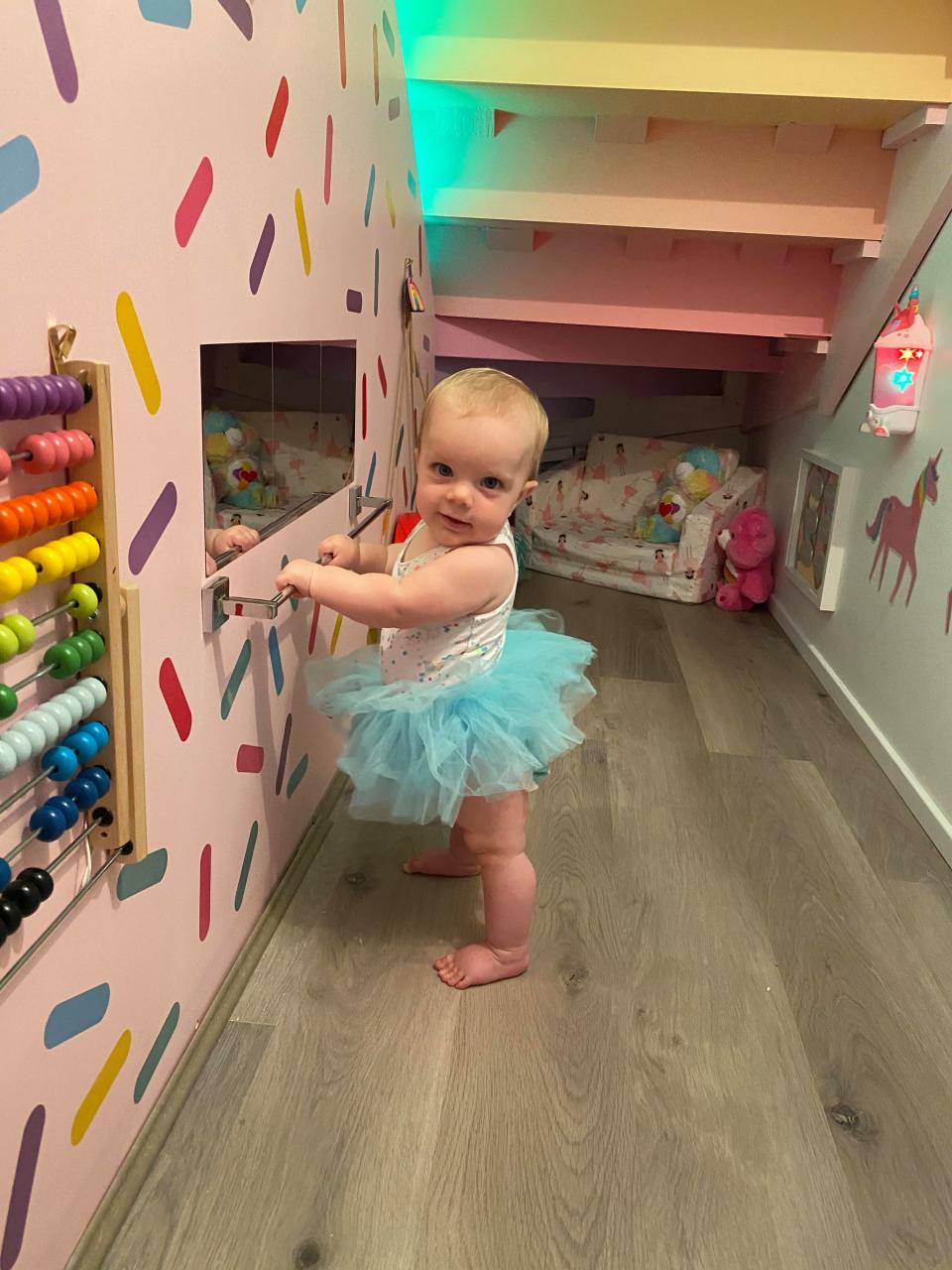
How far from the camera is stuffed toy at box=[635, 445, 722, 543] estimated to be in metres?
3.42

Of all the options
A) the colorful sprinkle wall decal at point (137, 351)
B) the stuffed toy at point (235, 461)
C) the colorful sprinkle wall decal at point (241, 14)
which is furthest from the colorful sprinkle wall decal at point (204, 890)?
the colorful sprinkle wall decal at point (241, 14)

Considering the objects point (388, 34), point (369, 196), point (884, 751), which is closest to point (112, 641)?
point (369, 196)

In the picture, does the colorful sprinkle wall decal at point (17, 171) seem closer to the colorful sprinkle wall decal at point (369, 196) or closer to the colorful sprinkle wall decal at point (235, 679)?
the colorful sprinkle wall decal at point (235, 679)

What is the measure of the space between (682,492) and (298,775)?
227cm

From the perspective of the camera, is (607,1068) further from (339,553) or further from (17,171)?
(17,171)

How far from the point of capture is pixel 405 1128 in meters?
1.13

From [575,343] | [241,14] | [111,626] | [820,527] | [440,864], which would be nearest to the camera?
[111,626]

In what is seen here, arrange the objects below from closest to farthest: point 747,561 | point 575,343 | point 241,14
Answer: point 241,14 → point 575,343 → point 747,561

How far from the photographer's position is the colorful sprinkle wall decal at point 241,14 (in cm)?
102

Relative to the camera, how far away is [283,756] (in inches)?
58.2

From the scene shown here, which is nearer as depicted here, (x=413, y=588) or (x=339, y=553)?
(x=413, y=588)

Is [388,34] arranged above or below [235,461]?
above

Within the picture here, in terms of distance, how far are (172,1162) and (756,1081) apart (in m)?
0.73

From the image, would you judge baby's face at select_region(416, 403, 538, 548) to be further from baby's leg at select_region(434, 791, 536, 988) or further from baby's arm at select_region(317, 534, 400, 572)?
baby's leg at select_region(434, 791, 536, 988)
